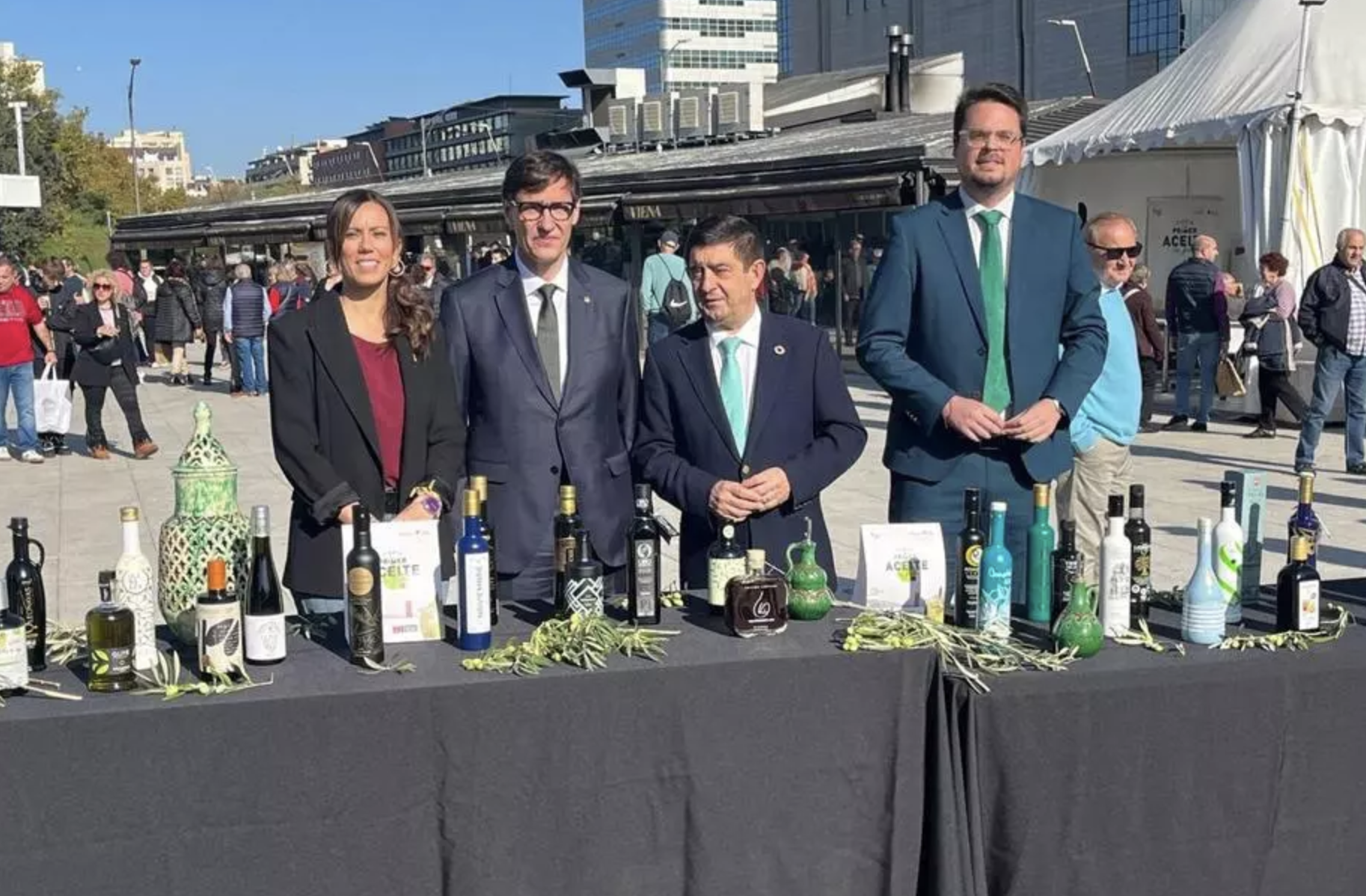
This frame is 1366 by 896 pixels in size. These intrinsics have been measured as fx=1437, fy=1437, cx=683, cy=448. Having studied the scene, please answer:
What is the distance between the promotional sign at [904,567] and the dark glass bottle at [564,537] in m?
0.64

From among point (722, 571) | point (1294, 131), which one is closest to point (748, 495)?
→ point (722, 571)

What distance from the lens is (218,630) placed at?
2688 mm

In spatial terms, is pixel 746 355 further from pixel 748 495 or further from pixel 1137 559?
pixel 1137 559

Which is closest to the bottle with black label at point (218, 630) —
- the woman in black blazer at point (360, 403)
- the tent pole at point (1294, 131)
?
the woman in black blazer at point (360, 403)

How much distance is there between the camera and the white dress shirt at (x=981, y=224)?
3566 millimetres

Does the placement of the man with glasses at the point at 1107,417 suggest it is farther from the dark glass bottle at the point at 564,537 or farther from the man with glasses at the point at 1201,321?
the man with glasses at the point at 1201,321

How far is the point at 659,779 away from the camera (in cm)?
280

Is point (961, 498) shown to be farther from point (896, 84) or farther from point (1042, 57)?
point (1042, 57)

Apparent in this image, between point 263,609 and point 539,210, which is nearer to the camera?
point 263,609

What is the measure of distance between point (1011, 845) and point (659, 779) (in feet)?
2.37

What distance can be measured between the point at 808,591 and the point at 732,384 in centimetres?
72

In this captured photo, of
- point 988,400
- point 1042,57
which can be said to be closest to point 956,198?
point 988,400

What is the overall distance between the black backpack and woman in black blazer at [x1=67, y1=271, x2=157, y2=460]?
4.69 metres

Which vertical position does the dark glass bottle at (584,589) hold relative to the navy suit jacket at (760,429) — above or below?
below
